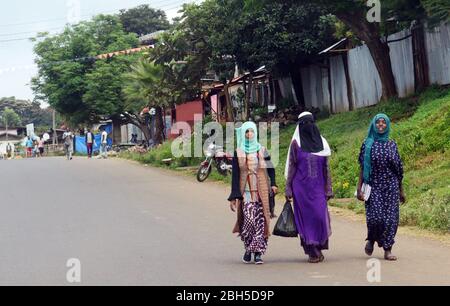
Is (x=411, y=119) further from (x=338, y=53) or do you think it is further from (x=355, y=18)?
(x=338, y=53)

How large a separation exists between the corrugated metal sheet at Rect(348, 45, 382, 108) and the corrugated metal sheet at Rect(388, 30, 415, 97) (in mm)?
1309

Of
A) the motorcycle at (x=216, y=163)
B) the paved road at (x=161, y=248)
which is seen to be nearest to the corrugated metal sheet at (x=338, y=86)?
the motorcycle at (x=216, y=163)

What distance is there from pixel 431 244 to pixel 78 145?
5095 centimetres

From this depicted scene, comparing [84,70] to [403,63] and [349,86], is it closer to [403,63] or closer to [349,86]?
[349,86]

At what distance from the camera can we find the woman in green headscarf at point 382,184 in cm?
939

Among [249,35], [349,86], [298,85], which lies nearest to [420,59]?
[349,86]

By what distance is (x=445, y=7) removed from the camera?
17.7 m

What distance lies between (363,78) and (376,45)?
3.94 meters

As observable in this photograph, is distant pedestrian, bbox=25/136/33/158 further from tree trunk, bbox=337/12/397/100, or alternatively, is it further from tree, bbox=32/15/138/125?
tree trunk, bbox=337/12/397/100

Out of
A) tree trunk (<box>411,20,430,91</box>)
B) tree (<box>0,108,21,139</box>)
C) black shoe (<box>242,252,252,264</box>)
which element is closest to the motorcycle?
tree trunk (<box>411,20,430,91</box>)

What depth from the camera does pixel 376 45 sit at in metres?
22.9

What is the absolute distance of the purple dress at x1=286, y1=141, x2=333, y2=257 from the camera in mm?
9344

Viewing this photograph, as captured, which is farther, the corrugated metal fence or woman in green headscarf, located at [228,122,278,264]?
the corrugated metal fence
